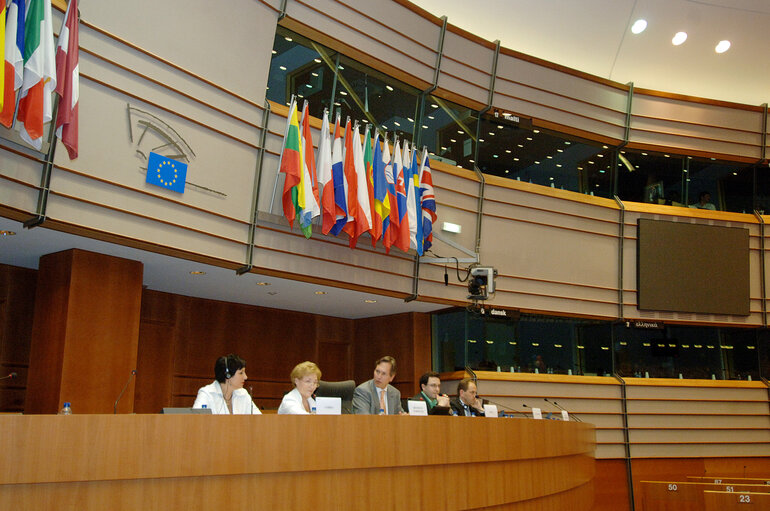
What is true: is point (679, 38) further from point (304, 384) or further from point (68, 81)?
point (68, 81)

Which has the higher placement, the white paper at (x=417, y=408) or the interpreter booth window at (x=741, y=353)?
the interpreter booth window at (x=741, y=353)

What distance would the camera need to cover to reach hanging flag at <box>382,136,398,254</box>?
9469 mm

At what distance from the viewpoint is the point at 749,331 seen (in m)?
13.2

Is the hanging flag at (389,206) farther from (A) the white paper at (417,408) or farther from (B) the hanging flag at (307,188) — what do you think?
(A) the white paper at (417,408)

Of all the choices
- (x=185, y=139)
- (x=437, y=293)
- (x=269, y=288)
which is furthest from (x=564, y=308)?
(x=185, y=139)

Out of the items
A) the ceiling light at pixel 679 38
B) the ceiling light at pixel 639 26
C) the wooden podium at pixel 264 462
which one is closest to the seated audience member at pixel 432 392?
the wooden podium at pixel 264 462

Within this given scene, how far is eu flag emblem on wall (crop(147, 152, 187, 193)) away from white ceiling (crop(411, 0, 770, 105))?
217 inches

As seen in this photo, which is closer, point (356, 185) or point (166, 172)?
point (166, 172)

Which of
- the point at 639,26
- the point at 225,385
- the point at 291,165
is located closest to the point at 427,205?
the point at 291,165

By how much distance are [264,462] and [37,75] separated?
3979mm

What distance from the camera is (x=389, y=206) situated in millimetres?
9508

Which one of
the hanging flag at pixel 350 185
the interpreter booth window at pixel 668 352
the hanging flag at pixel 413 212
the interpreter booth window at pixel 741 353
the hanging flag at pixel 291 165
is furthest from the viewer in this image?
the interpreter booth window at pixel 741 353

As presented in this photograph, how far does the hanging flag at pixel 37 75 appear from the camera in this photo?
19.6 feet

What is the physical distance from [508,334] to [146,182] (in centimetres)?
655
